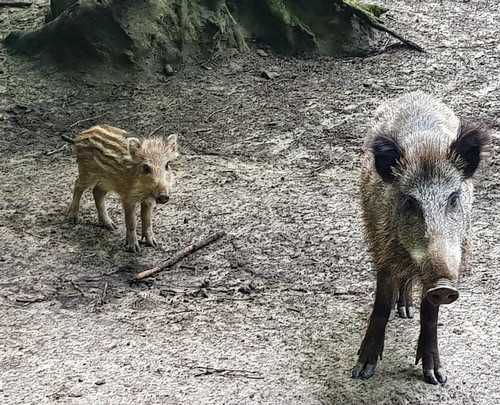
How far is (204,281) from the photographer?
198 inches

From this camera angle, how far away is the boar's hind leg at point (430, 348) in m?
3.90

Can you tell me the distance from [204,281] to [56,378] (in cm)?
129

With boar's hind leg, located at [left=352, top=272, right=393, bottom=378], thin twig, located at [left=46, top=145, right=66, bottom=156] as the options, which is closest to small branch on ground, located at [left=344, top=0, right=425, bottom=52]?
thin twig, located at [left=46, top=145, right=66, bottom=156]

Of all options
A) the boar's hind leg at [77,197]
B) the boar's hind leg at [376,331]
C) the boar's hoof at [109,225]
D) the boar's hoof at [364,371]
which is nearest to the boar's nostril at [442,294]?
the boar's hind leg at [376,331]

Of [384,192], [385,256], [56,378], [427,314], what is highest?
[384,192]

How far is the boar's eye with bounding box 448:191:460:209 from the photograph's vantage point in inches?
146

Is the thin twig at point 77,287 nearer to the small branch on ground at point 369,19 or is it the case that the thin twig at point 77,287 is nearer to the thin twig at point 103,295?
the thin twig at point 103,295

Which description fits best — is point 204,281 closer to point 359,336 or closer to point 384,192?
point 359,336

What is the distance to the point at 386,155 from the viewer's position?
3.91 metres

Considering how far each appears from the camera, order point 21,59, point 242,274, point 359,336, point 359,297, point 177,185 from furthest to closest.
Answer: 1. point 21,59
2. point 177,185
3. point 242,274
4. point 359,297
5. point 359,336

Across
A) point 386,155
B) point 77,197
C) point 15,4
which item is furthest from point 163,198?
point 15,4

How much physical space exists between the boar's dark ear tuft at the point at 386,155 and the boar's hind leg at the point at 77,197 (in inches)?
102

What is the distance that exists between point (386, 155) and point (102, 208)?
8.64 feet

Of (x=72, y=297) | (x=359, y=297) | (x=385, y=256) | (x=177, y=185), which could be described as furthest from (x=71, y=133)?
(x=385, y=256)
